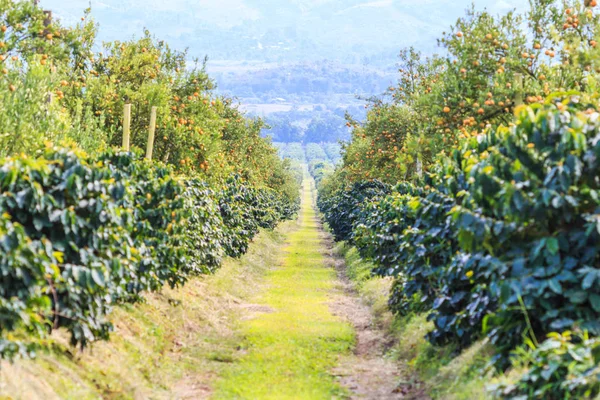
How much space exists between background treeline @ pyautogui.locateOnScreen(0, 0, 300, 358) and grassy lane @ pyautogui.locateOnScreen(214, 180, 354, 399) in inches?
71.9

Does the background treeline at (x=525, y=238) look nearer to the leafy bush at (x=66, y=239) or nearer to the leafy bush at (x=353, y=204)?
the leafy bush at (x=66, y=239)

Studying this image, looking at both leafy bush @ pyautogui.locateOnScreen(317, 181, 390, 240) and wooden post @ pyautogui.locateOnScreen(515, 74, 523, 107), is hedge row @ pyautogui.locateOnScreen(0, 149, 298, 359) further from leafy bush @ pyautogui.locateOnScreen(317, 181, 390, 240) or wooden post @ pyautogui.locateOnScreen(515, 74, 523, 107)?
leafy bush @ pyautogui.locateOnScreen(317, 181, 390, 240)

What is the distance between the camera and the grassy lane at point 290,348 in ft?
31.7

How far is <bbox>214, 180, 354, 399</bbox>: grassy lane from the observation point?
965 centimetres

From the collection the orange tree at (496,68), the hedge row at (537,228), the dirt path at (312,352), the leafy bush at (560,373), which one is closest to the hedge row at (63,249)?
the dirt path at (312,352)

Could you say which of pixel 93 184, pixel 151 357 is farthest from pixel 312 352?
pixel 93 184

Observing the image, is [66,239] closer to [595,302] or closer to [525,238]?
[525,238]

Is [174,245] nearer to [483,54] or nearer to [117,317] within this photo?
[117,317]

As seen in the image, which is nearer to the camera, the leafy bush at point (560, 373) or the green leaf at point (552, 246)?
the leafy bush at point (560, 373)

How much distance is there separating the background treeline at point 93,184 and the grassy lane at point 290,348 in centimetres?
183

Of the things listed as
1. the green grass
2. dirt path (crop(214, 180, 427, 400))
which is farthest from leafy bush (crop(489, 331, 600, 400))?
dirt path (crop(214, 180, 427, 400))

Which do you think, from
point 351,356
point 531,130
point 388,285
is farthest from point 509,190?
point 388,285

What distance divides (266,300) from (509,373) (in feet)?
38.2

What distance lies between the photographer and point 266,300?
18.2m
